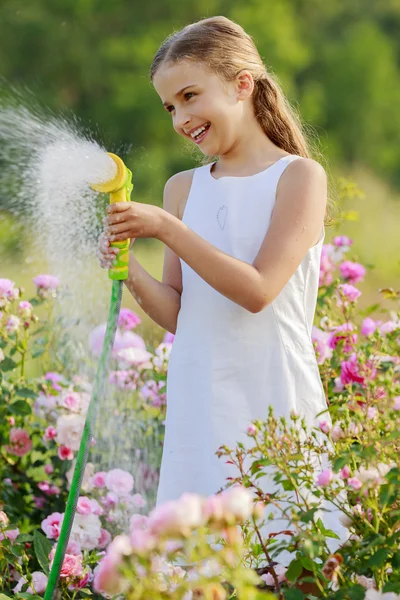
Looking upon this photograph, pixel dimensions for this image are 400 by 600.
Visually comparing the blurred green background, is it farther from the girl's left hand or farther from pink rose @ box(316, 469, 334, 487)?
pink rose @ box(316, 469, 334, 487)

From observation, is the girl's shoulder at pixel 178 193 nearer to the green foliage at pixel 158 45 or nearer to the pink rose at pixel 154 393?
the pink rose at pixel 154 393

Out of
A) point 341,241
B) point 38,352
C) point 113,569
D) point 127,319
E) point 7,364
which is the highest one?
point 341,241

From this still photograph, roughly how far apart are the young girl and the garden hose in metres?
0.03

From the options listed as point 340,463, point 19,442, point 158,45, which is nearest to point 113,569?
point 340,463

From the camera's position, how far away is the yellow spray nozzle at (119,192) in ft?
5.31

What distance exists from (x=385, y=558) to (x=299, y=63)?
17293 mm

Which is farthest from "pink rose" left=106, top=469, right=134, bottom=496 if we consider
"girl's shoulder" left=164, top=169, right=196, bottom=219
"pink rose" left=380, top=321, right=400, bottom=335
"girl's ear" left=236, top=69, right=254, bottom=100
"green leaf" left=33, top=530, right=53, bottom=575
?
"girl's ear" left=236, top=69, right=254, bottom=100

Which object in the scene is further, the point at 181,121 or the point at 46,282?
the point at 46,282

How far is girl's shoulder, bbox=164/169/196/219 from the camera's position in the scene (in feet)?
6.61

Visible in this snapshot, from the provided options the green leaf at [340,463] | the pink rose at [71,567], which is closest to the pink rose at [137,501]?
the pink rose at [71,567]

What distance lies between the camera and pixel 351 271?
9.11ft

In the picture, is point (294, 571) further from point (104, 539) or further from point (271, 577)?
point (104, 539)

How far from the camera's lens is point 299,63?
17.9m

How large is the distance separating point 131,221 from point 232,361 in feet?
1.09
